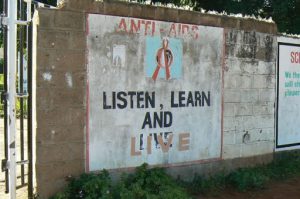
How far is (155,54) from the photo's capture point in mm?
6352

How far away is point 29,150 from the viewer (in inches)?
216

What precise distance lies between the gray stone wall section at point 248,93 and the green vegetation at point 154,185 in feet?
1.53

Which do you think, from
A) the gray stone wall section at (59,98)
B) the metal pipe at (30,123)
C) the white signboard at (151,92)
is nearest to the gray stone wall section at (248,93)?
the white signboard at (151,92)

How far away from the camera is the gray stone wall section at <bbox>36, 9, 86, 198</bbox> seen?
534cm

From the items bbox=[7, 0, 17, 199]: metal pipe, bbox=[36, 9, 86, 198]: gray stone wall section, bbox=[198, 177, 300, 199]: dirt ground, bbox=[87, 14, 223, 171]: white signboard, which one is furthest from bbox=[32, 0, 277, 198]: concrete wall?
bbox=[198, 177, 300, 199]: dirt ground

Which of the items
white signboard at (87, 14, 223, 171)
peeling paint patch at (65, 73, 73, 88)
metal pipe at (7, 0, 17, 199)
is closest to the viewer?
metal pipe at (7, 0, 17, 199)

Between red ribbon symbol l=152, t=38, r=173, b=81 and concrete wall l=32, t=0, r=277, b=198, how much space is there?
393 millimetres

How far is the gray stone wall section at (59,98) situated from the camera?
5.34 m

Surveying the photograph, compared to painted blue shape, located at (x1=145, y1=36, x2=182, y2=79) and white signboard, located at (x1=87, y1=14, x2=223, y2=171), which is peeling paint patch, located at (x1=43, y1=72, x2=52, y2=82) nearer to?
white signboard, located at (x1=87, y1=14, x2=223, y2=171)

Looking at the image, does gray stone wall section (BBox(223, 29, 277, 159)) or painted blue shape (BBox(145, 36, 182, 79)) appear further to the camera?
gray stone wall section (BBox(223, 29, 277, 159))

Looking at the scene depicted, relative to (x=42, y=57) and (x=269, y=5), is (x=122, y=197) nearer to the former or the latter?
(x=42, y=57)

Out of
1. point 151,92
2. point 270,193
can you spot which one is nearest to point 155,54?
point 151,92

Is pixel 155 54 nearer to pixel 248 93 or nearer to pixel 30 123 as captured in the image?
pixel 30 123

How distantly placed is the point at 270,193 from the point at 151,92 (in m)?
2.30
